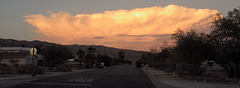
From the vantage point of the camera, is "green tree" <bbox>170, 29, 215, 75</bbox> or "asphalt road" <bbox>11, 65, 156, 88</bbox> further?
"green tree" <bbox>170, 29, 215, 75</bbox>

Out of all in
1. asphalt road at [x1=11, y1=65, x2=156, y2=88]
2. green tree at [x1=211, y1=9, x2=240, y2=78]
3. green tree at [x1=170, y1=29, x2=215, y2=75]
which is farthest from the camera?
green tree at [x1=170, y1=29, x2=215, y2=75]

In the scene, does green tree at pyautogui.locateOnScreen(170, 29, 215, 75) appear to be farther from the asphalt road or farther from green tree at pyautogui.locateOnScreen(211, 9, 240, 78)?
the asphalt road

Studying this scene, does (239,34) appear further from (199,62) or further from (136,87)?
(136,87)

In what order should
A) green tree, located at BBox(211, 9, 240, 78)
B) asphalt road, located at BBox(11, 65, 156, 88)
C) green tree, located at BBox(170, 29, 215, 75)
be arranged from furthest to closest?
green tree, located at BBox(170, 29, 215, 75)
green tree, located at BBox(211, 9, 240, 78)
asphalt road, located at BBox(11, 65, 156, 88)

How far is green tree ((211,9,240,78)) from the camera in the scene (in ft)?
67.5

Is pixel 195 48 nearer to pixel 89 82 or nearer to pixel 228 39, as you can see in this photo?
pixel 228 39

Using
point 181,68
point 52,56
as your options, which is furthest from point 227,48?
point 52,56

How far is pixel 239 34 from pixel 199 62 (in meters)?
5.82

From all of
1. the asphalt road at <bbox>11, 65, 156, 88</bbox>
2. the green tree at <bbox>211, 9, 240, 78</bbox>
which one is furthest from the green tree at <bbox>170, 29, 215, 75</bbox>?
the asphalt road at <bbox>11, 65, 156, 88</bbox>

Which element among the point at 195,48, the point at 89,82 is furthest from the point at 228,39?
the point at 89,82

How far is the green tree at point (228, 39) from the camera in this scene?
2056 cm

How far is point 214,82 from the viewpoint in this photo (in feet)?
67.0

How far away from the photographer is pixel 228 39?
21.3 metres

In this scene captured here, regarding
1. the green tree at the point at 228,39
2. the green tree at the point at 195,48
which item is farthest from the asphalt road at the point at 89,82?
the green tree at the point at 228,39
